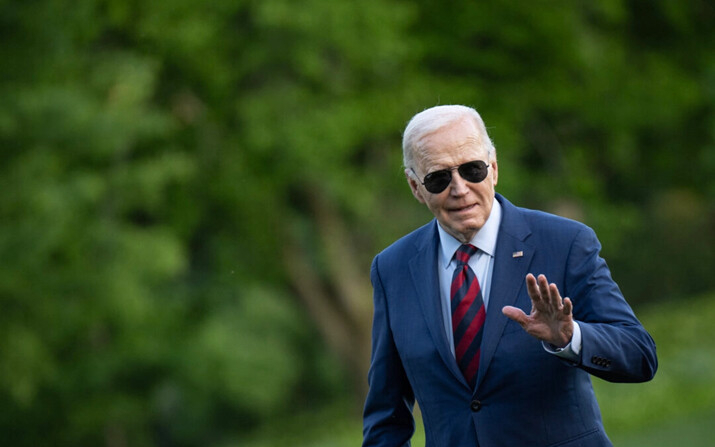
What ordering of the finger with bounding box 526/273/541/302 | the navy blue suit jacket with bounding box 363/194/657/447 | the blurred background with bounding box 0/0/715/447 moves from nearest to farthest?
the finger with bounding box 526/273/541/302, the navy blue suit jacket with bounding box 363/194/657/447, the blurred background with bounding box 0/0/715/447

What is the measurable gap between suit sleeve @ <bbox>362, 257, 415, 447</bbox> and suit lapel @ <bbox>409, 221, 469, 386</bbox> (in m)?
0.18

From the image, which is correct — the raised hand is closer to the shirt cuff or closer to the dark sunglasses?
the shirt cuff

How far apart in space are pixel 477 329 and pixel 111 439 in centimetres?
2329

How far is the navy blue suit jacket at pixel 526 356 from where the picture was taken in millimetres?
3061

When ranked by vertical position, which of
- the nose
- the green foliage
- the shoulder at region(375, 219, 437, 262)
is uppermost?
the nose

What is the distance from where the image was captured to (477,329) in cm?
323

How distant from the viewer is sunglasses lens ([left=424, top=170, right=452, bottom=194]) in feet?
10.9

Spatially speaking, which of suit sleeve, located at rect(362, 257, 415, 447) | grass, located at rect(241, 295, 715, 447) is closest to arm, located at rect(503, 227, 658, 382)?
suit sleeve, located at rect(362, 257, 415, 447)

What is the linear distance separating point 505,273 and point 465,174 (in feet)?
1.09

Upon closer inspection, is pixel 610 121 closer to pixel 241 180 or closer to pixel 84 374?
pixel 241 180

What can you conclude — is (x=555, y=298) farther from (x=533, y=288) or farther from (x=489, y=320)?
(x=489, y=320)

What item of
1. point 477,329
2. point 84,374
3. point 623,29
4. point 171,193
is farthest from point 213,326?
point 477,329

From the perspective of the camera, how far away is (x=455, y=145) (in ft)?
10.9

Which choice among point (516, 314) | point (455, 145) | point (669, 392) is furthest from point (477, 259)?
point (669, 392)
